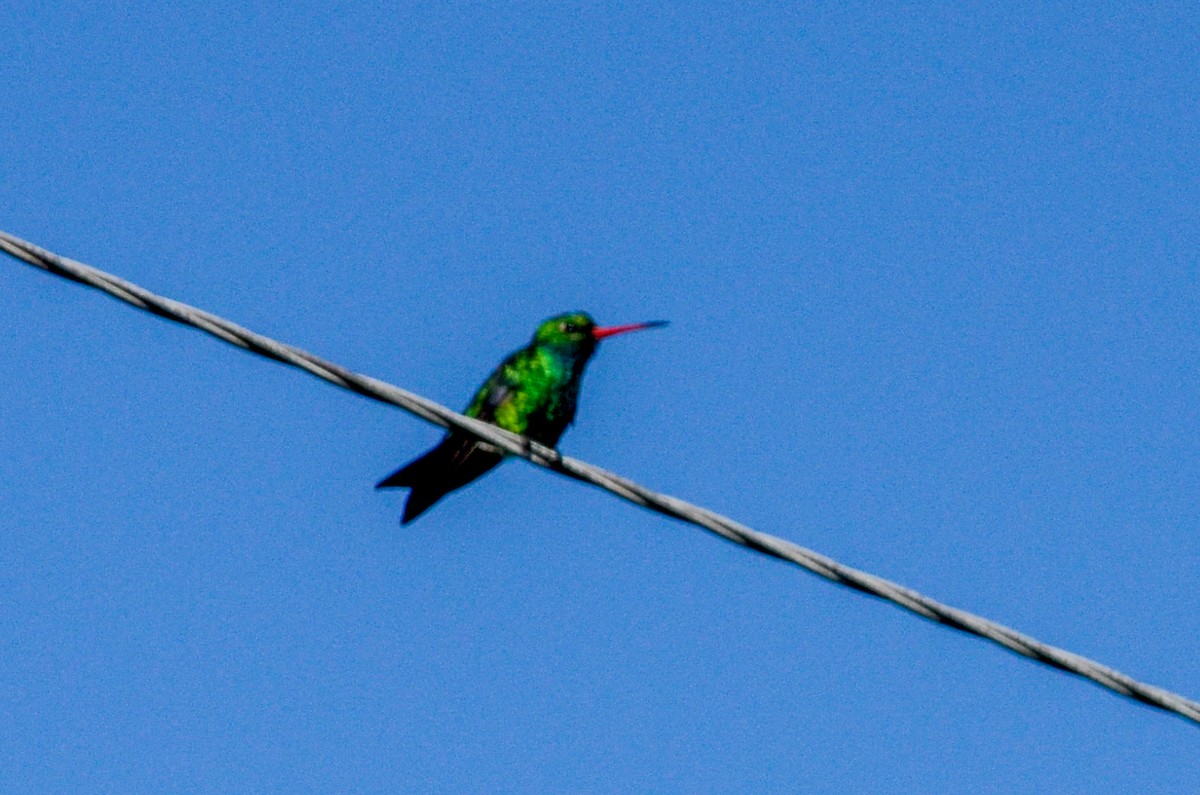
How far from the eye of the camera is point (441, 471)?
9.26m

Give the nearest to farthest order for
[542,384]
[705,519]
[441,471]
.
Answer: [705,519] < [441,471] < [542,384]

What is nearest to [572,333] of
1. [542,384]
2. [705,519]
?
[542,384]

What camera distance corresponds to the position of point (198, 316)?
4.40 m

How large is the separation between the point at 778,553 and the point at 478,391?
6.32m

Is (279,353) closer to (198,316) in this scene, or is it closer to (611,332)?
(198,316)

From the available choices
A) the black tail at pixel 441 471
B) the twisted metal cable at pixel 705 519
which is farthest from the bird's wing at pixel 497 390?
the twisted metal cable at pixel 705 519

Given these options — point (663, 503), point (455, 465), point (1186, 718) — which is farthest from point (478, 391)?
point (1186, 718)

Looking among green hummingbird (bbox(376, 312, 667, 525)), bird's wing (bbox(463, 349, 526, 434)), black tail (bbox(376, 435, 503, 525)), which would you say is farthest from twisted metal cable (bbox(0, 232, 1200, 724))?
bird's wing (bbox(463, 349, 526, 434))

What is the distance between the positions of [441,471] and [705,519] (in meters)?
4.79

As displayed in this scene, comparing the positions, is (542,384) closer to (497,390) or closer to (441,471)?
(497,390)

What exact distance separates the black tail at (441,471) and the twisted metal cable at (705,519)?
4125 mm

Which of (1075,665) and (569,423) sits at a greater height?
(569,423)

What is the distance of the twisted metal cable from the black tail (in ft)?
13.5

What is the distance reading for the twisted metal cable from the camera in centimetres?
429
